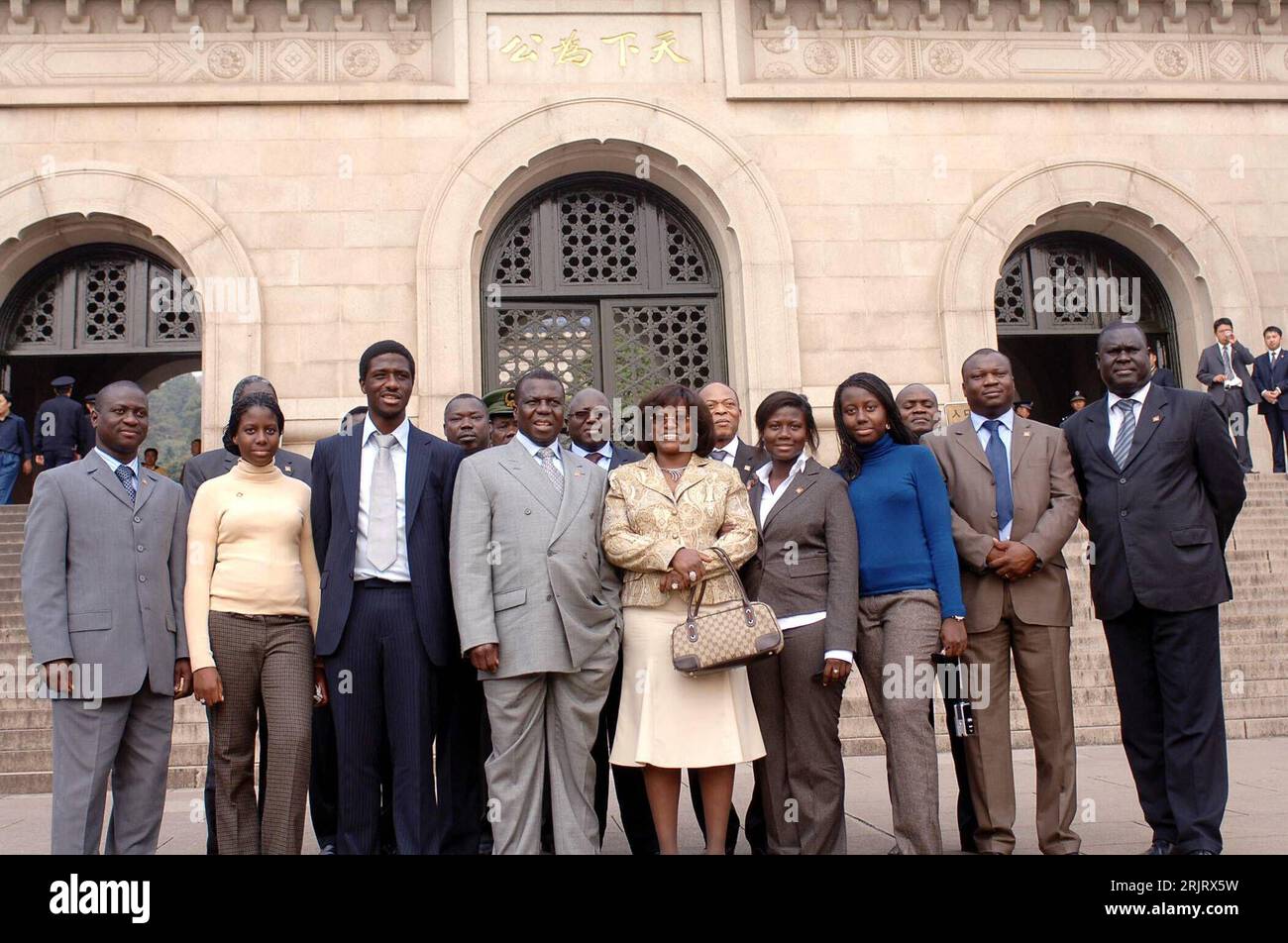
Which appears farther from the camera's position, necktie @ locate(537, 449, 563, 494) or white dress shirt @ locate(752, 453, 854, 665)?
necktie @ locate(537, 449, 563, 494)

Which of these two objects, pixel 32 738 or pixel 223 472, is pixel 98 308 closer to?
pixel 32 738

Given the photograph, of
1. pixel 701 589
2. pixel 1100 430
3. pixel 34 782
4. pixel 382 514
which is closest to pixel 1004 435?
pixel 1100 430

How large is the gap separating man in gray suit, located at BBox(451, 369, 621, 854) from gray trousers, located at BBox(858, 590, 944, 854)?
45.5 inches

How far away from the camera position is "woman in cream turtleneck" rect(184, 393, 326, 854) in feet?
14.6

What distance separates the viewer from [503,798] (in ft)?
14.6

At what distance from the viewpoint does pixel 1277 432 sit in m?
12.9

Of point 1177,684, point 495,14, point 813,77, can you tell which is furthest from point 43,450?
point 1177,684

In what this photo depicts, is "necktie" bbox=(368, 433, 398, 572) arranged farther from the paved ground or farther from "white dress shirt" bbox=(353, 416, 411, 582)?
the paved ground

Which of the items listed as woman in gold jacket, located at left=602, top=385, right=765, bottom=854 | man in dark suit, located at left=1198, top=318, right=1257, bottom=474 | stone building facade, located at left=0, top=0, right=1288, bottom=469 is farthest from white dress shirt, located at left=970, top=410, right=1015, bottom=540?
man in dark suit, located at left=1198, top=318, right=1257, bottom=474

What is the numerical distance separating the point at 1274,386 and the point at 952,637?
10289 millimetres

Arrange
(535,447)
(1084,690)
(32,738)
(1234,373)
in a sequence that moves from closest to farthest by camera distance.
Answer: (535,447) → (32,738) → (1084,690) → (1234,373)

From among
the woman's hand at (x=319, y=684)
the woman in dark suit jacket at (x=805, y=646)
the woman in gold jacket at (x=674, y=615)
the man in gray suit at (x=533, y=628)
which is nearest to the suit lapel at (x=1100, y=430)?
the woman in dark suit jacket at (x=805, y=646)
